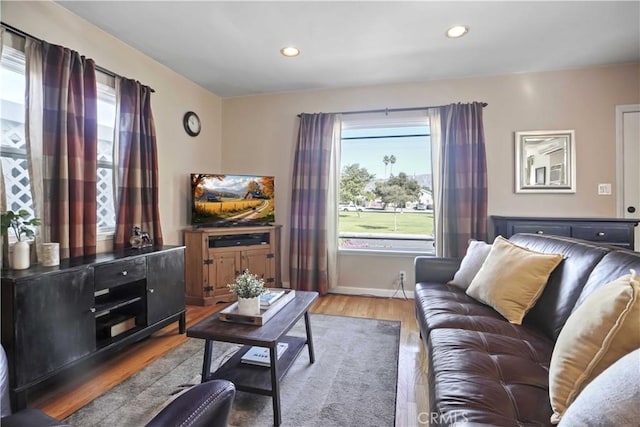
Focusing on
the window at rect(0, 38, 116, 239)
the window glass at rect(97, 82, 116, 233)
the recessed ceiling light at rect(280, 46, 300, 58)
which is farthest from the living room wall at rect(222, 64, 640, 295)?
the window at rect(0, 38, 116, 239)

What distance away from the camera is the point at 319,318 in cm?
298

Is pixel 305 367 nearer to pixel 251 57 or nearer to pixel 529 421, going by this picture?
pixel 529 421

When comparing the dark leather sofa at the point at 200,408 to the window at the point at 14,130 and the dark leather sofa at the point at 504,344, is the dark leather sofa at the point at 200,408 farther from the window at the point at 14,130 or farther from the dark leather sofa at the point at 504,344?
the window at the point at 14,130

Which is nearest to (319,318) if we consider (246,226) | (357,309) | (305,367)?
(357,309)

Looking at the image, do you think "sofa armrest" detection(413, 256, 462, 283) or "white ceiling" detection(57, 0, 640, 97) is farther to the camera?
"sofa armrest" detection(413, 256, 462, 283)

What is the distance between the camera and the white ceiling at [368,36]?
88.0 inches

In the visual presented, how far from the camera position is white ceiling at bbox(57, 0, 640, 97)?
2.23m

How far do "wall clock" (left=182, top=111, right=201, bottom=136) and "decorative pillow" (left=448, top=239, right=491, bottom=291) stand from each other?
10.2ft

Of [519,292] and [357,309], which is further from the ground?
[519,292]

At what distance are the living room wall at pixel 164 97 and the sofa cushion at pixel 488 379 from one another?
263cm

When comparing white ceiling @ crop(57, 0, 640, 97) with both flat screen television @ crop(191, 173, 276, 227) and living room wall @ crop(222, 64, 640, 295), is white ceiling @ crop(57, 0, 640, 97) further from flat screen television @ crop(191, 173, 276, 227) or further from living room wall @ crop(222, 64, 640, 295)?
flat screen television @ crop(191, 173, 276, 227)

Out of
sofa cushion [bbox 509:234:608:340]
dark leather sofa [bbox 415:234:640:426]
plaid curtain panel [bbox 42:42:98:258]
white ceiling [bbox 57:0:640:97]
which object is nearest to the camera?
dark leather sofa [bbox 415:234:640:426]

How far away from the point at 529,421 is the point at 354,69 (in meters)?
3.12

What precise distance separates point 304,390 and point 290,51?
271cm
